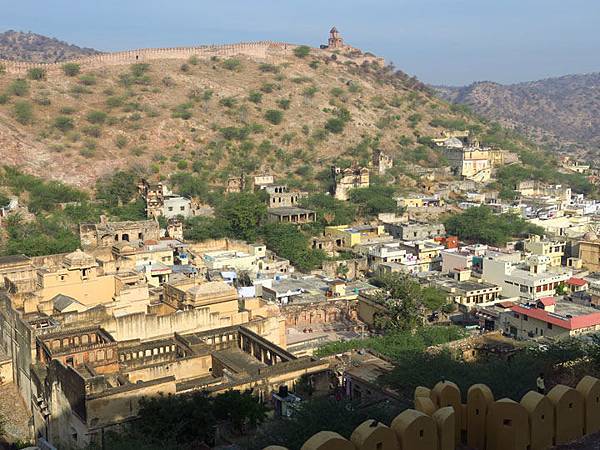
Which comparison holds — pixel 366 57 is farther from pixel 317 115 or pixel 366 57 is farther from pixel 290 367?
pixel 290 367

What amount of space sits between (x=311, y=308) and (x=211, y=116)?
1240 inches

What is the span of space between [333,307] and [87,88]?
36.6 meters

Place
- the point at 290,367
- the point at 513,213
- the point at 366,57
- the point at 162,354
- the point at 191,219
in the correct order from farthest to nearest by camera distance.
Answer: the point at 366,57 → the point at 513,213 → the point at 191,219 → the point at 162,354 → the point at 290,367

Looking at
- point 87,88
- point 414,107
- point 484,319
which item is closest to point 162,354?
point 484,319

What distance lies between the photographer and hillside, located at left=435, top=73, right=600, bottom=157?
125 metres

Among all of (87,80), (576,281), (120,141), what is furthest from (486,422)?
(87,80)

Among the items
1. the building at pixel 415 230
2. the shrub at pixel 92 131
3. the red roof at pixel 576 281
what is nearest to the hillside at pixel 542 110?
the shrub at pixel 92 131

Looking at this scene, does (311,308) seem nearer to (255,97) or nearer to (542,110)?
(255,97)

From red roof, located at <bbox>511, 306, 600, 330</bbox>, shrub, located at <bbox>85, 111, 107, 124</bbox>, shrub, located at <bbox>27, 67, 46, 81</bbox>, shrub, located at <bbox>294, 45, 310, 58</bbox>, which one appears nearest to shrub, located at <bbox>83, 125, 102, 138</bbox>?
shrub, located at <bbox>85, 111, 107, 124</bbox>

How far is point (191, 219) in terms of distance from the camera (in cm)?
3634

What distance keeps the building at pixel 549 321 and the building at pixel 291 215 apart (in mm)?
15560

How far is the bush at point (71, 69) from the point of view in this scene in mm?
57500

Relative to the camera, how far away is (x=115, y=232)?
31.6 m

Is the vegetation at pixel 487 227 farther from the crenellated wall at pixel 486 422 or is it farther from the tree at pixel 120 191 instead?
the crenellated wall at pixel 486 422
